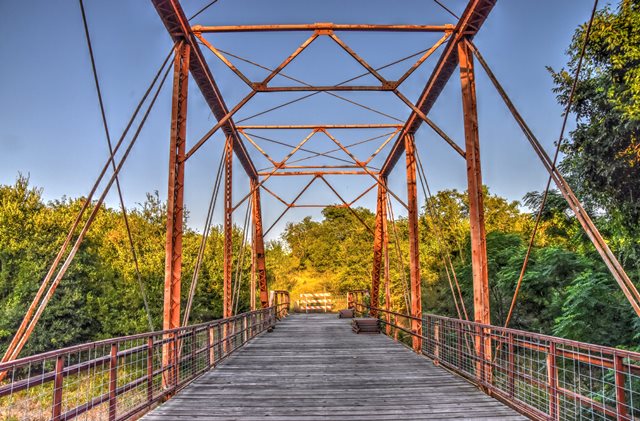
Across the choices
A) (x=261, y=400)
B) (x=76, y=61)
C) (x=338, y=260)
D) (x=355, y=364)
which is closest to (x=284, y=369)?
(x=355, y=364)

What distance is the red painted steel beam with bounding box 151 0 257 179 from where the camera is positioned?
7.82 meters

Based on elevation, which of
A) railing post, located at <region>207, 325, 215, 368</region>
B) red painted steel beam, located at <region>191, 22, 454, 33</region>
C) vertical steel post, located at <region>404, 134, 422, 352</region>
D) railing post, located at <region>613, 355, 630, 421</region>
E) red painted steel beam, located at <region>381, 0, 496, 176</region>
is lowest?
railing post, located at <region>207, 325, 215, 368</region>

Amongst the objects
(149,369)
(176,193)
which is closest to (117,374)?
(149,369)

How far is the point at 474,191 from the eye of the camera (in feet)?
25.1

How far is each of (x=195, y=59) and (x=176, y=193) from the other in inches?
120

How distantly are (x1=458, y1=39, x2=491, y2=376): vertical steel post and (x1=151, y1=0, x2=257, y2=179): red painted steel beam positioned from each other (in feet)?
A: 17.1

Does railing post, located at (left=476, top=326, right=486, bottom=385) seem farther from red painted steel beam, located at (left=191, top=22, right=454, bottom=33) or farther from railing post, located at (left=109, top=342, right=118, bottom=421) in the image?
red painted steel beam, located at (left=191, top=22, right=454, bottom=33)

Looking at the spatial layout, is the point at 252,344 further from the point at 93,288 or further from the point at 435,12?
the point at 93,288

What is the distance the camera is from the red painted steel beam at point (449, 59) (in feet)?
25.1

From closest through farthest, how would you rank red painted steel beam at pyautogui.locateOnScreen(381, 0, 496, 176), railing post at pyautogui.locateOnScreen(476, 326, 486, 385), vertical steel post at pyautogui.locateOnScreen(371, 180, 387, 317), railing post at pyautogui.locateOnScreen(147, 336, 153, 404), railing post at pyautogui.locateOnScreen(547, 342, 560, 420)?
1. railing post at pyautogui.locateOnScreen(547, 342, 560, 420)
2. railing post at pyautogui.locateOnScreen(147, 336, 153, 404)
3. railing post at pyautogui.locateOnScreen(476, 326, 486, 385)
4. red painted steel beam at pyautogui.locateOnScreen(381, 0, 496, 176)
5. vertical steel post at pyautogui.locateOnScreen(371, 180, 387, 317)

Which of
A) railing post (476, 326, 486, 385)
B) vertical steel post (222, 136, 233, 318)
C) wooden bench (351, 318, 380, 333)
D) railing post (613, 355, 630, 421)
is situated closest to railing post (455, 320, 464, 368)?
railing post (476, 326, 486, 385)

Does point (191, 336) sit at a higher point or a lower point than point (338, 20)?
lower

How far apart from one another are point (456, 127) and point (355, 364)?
20.5 meters

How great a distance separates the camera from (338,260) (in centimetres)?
4772
